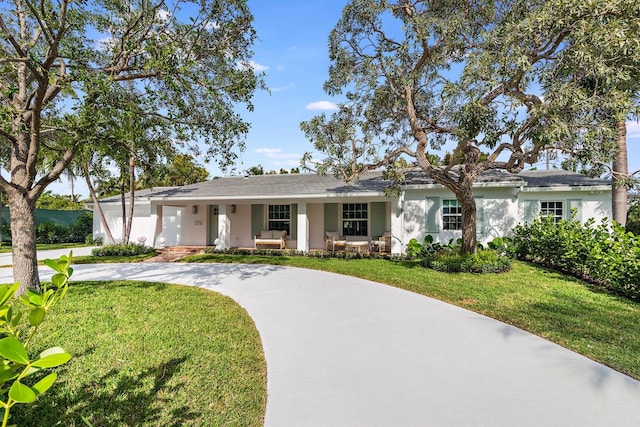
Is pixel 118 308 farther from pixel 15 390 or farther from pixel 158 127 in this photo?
pixel 15 390

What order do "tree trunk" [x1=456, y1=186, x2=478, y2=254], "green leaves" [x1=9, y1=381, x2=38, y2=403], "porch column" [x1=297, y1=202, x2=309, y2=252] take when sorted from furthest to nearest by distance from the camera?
"porch column" [x1=297, y1=202, x2=309, y2=252] → "tree trunk" [x1=456, y1=186, x2=478, y2=254] → "green leaves" [x1=9, y1=381, x2=38, y2=403]

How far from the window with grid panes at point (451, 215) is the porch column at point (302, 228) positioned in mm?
5929

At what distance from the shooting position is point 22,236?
685cm

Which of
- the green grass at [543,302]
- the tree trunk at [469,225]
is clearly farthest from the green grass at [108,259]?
the tree trunk at [469,225]

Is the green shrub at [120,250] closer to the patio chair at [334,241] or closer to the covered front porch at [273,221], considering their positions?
the covered front porch at [273,221]

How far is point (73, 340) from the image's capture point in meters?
4.75

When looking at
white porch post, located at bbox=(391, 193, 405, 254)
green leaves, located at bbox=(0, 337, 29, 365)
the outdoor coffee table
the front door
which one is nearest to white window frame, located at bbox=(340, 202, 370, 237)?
the outdoor coffee table

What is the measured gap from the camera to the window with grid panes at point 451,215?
1377 centimetres

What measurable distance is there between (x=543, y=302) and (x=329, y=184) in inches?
405

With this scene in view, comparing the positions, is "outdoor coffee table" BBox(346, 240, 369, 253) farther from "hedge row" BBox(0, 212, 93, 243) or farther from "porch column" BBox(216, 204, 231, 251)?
"hedge row" BBox(0, 212, 93, 243)

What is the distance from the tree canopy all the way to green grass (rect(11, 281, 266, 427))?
7.69 meters

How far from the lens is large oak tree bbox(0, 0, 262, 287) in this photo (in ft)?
20.1

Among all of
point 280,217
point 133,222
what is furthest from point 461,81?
point 133,222

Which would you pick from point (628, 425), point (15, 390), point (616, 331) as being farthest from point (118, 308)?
point (616, 331)
